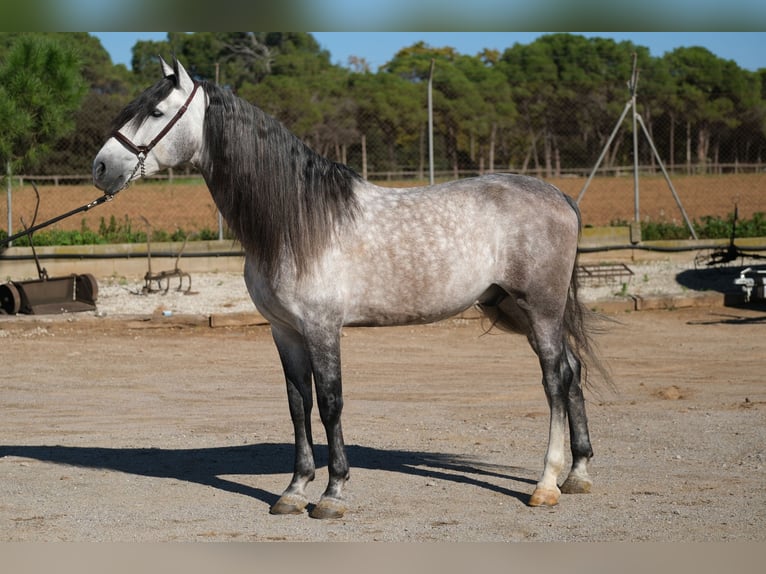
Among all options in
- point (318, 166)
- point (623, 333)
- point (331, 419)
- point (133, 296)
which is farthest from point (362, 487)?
point (133, 296)

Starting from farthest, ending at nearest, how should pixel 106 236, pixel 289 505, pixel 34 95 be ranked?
pixel 106 236, pixel 34 95, pixel 289 505

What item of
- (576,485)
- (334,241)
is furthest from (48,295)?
(576,485)

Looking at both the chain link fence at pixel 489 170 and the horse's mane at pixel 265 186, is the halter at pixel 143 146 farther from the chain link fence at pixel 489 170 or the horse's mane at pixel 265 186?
the chain link fence at pixel 489 170

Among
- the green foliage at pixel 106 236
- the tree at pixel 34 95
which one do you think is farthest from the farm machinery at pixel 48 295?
the green foliage at pixel 106 236

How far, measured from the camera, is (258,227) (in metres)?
5.11

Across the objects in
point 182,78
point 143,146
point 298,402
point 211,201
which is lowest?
point 298,402

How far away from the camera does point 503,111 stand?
19906 millimetres

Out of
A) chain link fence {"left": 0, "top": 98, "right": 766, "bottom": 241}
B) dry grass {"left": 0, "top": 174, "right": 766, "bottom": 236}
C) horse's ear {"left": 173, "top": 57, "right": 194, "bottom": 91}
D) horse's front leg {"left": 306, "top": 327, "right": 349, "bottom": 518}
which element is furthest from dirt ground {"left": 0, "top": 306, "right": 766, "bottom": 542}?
dry grass {"left": 0, "top": 174, "right": 766, "bottom": 236}

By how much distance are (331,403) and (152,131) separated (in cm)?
168

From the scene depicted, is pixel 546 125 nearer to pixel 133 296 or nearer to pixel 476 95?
pixel 476 95

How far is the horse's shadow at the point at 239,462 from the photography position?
5.93 m

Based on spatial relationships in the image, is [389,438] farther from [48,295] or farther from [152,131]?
[48,295]

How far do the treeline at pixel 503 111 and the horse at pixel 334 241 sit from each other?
10.0m

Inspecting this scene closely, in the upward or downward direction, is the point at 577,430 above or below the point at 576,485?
above
